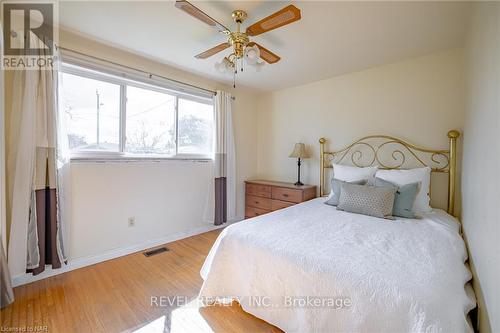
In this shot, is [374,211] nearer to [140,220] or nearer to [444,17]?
[444,17]

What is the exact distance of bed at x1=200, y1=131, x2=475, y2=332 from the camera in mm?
933

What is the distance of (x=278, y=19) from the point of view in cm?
136

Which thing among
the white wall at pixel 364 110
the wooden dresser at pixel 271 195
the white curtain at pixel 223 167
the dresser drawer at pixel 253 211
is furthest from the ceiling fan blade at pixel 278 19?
the dresser drawer at pixel 253 211

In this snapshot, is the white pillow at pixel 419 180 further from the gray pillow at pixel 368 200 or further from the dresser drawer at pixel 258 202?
the dresser drawer at pixel 258 202

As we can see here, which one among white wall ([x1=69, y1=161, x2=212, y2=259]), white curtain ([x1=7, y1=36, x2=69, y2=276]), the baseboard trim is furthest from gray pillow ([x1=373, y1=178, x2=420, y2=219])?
white curtain ([x1=7, y1=36, x2=69, y2=276])

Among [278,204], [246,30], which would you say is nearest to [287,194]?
[278,204]

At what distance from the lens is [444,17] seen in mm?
1743

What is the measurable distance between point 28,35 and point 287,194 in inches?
123

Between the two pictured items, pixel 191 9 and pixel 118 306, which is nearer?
pixel 191 9

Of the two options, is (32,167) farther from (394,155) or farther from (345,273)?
(394,155)

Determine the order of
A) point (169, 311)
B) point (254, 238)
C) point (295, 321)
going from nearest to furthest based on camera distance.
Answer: point (295, 321) < point (254, 238) < point (169, 311)

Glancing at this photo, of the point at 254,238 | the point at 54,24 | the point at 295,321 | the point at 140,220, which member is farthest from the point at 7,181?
the point at 295,321

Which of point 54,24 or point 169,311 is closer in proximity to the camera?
point 169,311

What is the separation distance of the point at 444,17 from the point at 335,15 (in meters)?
0.89
